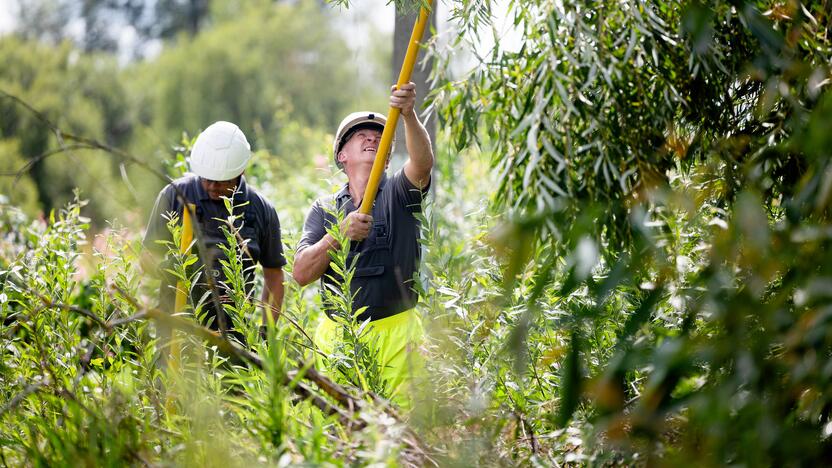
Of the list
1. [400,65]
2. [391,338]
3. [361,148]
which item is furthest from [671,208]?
[400,65]

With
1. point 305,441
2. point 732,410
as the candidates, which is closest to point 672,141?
point 732,410

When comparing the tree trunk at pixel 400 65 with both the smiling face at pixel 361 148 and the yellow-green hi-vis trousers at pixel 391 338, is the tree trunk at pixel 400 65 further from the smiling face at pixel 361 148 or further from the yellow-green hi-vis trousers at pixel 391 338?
the yellow-green hi-vis trousers at pixel 391 338

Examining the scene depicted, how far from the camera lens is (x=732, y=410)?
6.63 feet

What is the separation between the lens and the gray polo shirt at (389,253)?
374cm

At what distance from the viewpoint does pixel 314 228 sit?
154 inches

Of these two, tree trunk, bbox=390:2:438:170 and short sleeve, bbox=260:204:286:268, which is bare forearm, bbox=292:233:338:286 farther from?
tree trunk, bbox=390:2:438:170

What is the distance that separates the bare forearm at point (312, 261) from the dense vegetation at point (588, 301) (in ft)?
0.55

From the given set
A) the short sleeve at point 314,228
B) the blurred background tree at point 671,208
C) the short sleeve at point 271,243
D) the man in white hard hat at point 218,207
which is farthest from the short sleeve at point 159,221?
the blurred background tree at point 671,208

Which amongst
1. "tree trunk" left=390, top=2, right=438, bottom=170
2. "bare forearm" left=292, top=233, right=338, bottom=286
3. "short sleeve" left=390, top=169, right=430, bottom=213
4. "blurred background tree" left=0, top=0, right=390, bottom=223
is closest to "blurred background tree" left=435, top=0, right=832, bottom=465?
"short sleeve" left=390, top=169, right=430, bottom=213

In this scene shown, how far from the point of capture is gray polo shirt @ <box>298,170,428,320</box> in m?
3.74

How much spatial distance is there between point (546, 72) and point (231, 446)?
137 cm

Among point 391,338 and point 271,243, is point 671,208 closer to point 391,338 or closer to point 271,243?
point 391,338

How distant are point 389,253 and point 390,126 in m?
0.59

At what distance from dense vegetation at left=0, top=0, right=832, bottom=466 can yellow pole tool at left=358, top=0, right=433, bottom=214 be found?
27 centimetres
